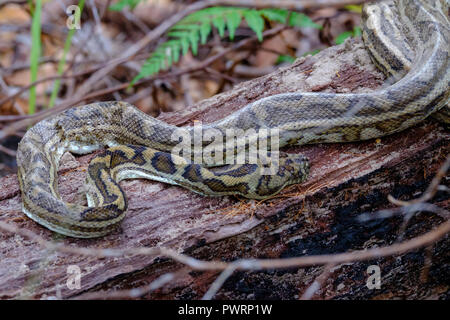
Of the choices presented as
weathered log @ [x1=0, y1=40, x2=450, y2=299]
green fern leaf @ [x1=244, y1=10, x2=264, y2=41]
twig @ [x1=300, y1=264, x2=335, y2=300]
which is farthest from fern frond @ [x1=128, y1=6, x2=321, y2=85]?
twig @ [x1=300, y1=264, x2=335, y2=300]

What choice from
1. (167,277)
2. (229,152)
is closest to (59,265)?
(167,277)

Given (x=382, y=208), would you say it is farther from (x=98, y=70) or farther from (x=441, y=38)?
(x=98, y=70)

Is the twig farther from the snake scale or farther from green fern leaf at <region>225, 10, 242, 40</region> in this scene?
green fern leaf at <region>225, 10, 242, 40</region>

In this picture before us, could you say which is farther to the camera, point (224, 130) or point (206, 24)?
point (206, 24)

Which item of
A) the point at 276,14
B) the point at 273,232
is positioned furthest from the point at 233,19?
the point at 273,232

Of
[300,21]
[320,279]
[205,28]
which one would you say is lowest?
[320,279]

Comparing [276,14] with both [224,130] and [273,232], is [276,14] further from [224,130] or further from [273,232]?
[273,232]
